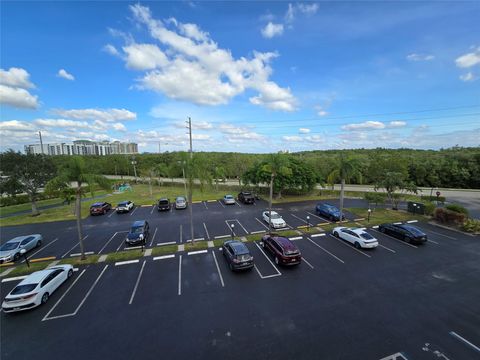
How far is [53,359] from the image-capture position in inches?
328

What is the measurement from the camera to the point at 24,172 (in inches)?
1149

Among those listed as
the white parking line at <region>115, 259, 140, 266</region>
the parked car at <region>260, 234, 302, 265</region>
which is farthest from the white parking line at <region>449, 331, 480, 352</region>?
the white parking line at <region>115, 259, 140, 266</region>

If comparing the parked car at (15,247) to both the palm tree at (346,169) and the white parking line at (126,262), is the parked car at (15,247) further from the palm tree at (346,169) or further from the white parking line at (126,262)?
the palm tree at (346,169)

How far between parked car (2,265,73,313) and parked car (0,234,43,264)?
288 inches

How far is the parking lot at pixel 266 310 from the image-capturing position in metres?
8.56

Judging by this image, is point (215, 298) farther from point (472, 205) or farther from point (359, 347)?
point (472, 205)

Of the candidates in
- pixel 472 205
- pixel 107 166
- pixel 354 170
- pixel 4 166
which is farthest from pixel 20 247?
pixel 107 166

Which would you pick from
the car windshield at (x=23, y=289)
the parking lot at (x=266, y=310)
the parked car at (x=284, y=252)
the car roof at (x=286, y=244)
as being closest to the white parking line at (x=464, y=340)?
the parking lot at (x=266, y=310)

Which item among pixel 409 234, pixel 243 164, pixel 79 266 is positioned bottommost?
pixel 79 266

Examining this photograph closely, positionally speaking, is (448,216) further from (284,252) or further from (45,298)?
(45,298)

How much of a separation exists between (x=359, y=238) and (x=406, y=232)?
486 centimetres

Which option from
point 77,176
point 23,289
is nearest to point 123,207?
point 77,176

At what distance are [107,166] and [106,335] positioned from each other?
82.1m

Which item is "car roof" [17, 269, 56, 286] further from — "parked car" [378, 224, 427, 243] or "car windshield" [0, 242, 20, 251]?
"parked car" [378, 224, 427, 243]
